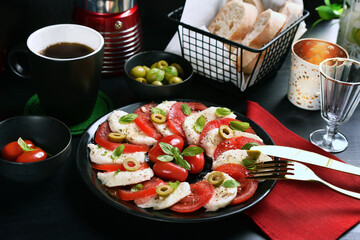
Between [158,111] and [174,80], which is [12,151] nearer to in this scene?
[158,111]

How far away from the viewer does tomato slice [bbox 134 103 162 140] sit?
133 centimetres

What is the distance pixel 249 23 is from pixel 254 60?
159mm

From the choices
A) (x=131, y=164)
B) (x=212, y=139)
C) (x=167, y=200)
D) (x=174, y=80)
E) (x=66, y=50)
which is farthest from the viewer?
(x=174, y=80)

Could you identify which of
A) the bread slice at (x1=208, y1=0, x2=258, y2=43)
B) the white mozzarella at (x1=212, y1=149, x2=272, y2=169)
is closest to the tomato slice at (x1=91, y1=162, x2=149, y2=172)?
the white mozzarella at (x1=212, y1=149, x2=272, y2=169)

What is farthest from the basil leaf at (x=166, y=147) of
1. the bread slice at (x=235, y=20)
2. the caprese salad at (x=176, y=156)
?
the bread slice at (x=235, y=20)

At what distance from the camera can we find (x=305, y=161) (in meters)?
1.25

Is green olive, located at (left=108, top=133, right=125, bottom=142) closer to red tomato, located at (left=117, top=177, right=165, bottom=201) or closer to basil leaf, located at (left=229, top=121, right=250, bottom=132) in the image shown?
red tomato, located at (left=117, top=177, right=165, bottom=201)

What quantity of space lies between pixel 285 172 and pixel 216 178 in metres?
0.19

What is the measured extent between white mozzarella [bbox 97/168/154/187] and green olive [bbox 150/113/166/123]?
217 mm

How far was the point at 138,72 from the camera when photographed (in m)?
1.56

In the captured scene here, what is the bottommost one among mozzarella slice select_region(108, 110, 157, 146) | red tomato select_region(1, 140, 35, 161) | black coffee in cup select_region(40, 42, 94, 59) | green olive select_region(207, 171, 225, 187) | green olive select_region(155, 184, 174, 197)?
red tomato select_region(1, 140, 35, 161)

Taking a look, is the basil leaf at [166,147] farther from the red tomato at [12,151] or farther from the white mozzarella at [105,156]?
the red tomato at [12,151]

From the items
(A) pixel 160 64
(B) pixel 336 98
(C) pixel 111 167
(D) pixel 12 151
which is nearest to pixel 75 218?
(C) pixel 111 167

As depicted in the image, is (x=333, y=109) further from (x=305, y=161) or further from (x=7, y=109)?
(x=7, y=109)
